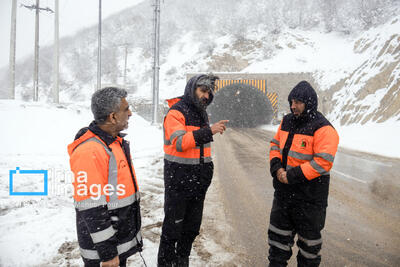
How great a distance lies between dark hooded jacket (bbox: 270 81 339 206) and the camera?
2621 mm

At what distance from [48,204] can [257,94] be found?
25194 millimetres

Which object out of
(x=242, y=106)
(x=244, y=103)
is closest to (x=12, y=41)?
(x=244, y=103)

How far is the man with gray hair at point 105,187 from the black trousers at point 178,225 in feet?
1.61

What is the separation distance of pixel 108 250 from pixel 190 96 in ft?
5.22

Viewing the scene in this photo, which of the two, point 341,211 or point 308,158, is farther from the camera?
point 341,211

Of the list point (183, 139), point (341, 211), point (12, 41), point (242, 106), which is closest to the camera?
point (183, 139)

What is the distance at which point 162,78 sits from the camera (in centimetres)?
5041

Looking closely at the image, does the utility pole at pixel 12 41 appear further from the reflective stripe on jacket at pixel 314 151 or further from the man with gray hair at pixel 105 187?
the reflective stripe on jacket at pixel 314 151

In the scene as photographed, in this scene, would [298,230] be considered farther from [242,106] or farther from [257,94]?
[242,106]

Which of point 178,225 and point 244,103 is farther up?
point 244,103

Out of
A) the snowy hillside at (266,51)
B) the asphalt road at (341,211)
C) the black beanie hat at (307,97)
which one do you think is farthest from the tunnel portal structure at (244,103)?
the black beanie hat at (307,97)

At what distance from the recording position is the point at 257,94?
27953 mm

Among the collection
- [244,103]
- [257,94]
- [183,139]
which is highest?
[257,94]

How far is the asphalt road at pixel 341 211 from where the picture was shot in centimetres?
361
